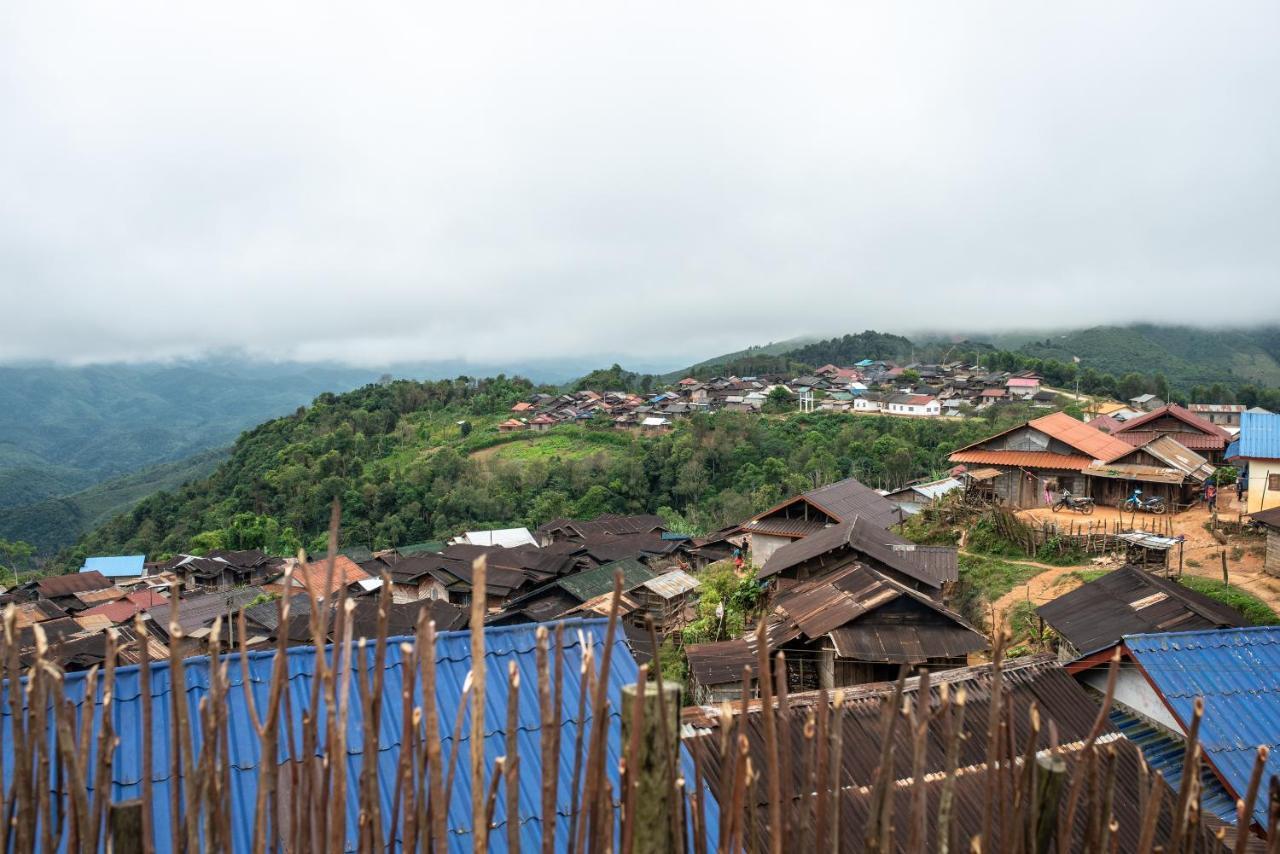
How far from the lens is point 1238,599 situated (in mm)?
12945

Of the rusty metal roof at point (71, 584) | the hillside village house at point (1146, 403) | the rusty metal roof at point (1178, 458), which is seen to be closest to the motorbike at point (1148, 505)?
the rusty metal roof at point (1178, 458)

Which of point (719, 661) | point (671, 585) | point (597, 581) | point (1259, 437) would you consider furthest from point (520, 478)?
point (1259, 437)

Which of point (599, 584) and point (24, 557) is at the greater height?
point (599, 584)

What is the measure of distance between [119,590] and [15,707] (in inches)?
1772

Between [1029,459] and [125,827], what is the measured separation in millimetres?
24592

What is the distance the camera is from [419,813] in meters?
2.26

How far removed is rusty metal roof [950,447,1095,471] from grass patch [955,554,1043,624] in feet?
16.5

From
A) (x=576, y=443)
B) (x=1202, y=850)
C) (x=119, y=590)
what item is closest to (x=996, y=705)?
(x=1202, y=850)

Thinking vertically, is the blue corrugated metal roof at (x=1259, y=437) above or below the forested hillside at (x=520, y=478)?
above

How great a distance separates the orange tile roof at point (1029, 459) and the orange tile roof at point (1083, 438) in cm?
30

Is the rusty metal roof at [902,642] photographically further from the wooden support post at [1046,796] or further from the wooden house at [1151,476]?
the wooden house at [1151,476]

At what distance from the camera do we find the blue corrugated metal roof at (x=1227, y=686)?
19.7 ft

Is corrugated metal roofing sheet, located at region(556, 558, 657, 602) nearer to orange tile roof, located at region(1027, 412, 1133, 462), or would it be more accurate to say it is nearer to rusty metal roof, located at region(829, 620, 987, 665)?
rusty metal roof, located at region(829, 620, 987, 665)

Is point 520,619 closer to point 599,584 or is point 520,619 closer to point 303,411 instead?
point 599,584
